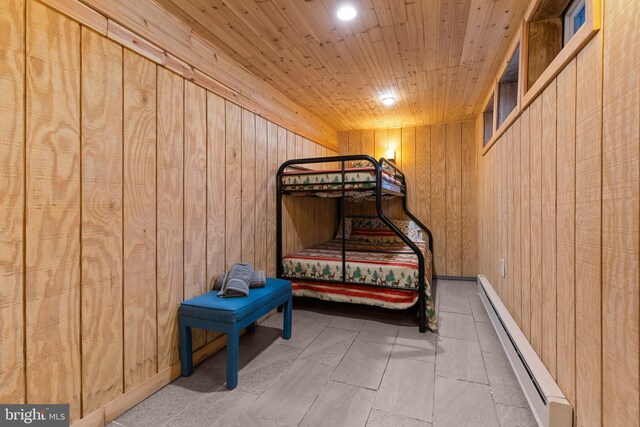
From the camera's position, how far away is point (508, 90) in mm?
2312

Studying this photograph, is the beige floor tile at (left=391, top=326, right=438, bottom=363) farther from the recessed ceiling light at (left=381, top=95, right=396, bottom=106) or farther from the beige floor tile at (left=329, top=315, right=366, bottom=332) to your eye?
the recessed ceiling light at (left=381, top=95, right=396, bottom=106)

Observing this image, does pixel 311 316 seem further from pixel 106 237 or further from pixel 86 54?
pixel 86 54

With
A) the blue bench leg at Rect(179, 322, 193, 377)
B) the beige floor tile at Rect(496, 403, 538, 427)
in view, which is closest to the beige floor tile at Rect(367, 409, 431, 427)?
the beige floor tile at Rect(496, 403, 538, 427)

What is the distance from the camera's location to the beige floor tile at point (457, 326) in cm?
215

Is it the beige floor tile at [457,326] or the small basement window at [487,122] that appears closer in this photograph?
the beige floor tile at [457,326]

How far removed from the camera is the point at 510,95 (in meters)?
2.27

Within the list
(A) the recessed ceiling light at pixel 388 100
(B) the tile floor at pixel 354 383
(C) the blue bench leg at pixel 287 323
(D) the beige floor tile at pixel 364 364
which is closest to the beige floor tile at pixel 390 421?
(B) the tile floor at pixel 354 383

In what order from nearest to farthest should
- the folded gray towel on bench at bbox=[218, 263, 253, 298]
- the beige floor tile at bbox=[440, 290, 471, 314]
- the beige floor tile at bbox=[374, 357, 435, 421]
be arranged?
1. the beige floor tile at bbox=[374, 357, 435, 421]
2. the folded gray towel on bench at bbox=[218, 263, 253, 298]
3. the beige floor tile at bbox=[440, 290, 471, 314]

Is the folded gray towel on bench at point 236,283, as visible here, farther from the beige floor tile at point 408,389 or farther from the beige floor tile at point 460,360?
the beige floor tile at point 460,360

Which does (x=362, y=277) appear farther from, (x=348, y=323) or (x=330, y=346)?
(x=330, y=346)

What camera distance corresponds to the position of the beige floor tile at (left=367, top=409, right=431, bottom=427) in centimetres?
127

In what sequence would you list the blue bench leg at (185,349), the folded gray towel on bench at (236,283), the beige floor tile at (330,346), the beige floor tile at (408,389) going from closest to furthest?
the beige floor tile at (408,389), the blue bench leg at (185,349), the folded gray towel on bench at (236,283), the beige floor tile at (330,346)

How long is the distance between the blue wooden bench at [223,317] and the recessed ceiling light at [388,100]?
2276 millimetres

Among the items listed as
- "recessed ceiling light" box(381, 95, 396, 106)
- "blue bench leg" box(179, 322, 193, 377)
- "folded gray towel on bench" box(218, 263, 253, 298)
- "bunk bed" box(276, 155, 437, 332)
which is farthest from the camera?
"recessed ceiling light" box(381, 95, 396, 106)
